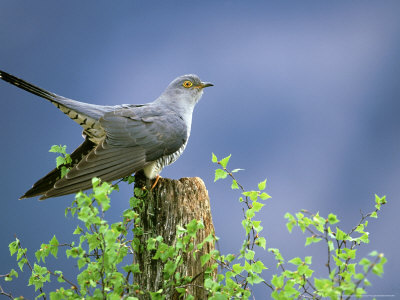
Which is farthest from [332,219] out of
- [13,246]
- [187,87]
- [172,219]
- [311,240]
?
[187,87]

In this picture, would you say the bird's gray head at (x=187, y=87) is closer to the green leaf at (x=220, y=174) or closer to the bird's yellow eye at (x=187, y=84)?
the bird's yellow eye at (x=187, y=84)

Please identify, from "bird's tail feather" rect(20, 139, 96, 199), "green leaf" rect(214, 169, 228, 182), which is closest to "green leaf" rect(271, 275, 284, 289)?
"green leaf" rect(214, 169, 228, 182)

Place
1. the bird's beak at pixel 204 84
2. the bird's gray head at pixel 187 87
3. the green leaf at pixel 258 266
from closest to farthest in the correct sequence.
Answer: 1. the green leaf at pixel 258 266
2. the bird's gray head at pixel 187 87
3. the bird's beak at pixel 204 84

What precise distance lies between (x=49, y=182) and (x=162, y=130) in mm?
1224

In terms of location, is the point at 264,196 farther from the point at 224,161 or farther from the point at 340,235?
the point at 340,235

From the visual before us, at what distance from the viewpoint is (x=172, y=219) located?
367 cm

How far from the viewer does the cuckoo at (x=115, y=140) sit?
3697 mm

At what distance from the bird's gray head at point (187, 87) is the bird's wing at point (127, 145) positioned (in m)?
0.51

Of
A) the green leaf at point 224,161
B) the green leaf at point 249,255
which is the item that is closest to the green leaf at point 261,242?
the green leaf at point 249,255

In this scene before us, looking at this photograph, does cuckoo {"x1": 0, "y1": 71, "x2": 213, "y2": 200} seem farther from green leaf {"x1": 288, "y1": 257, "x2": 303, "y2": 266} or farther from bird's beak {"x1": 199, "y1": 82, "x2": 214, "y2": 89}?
green leaf {"x1": 288, "y1": 257, "x2": 303, "y2": 266}

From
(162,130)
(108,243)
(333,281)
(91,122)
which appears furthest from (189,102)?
(333,281)

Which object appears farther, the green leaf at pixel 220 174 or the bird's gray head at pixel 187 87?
the bird's gray head at pixel 187 87

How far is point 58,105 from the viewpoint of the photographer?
4113mm

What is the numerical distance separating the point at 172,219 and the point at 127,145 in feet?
2.81
